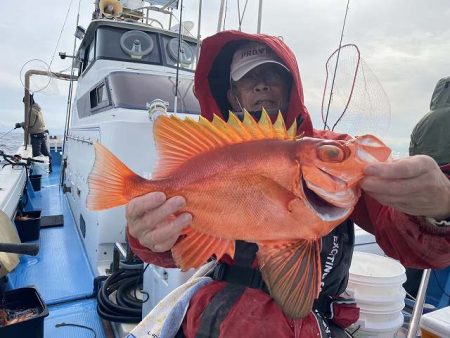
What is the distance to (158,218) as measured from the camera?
46.3 inches

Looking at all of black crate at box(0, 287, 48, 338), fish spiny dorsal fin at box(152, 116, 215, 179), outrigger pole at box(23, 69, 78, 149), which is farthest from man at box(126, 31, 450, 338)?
outrigger pole at box(23, 69, 78, 149)

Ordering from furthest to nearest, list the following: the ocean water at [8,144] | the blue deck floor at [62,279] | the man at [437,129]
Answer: the ocean water at [8,144] → the blue deck floor at [62,279] → the man at [437,129]

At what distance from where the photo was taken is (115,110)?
168 inches

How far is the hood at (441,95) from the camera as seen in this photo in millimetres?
3012

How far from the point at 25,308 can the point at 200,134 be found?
Answer: 2.61m

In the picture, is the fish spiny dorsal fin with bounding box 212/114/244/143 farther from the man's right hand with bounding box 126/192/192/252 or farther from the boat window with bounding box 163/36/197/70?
the boat window with bounding box 163/36/197/70

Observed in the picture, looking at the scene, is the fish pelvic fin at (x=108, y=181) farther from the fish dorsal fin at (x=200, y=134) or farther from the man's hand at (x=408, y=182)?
the man's hand at (x=408, y=182)

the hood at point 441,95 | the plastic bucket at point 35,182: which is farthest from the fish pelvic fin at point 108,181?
the plastic bucket at point 35,182

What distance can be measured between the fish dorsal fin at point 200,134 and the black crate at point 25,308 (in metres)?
1.96

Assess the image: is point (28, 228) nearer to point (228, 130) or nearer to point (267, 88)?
point (267, 88)

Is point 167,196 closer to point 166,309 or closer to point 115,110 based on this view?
point 166,309

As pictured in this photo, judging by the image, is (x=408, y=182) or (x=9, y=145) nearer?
(x=408, y=182)

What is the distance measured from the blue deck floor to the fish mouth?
2.90m

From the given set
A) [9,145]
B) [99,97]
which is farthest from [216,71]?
[9,145]
